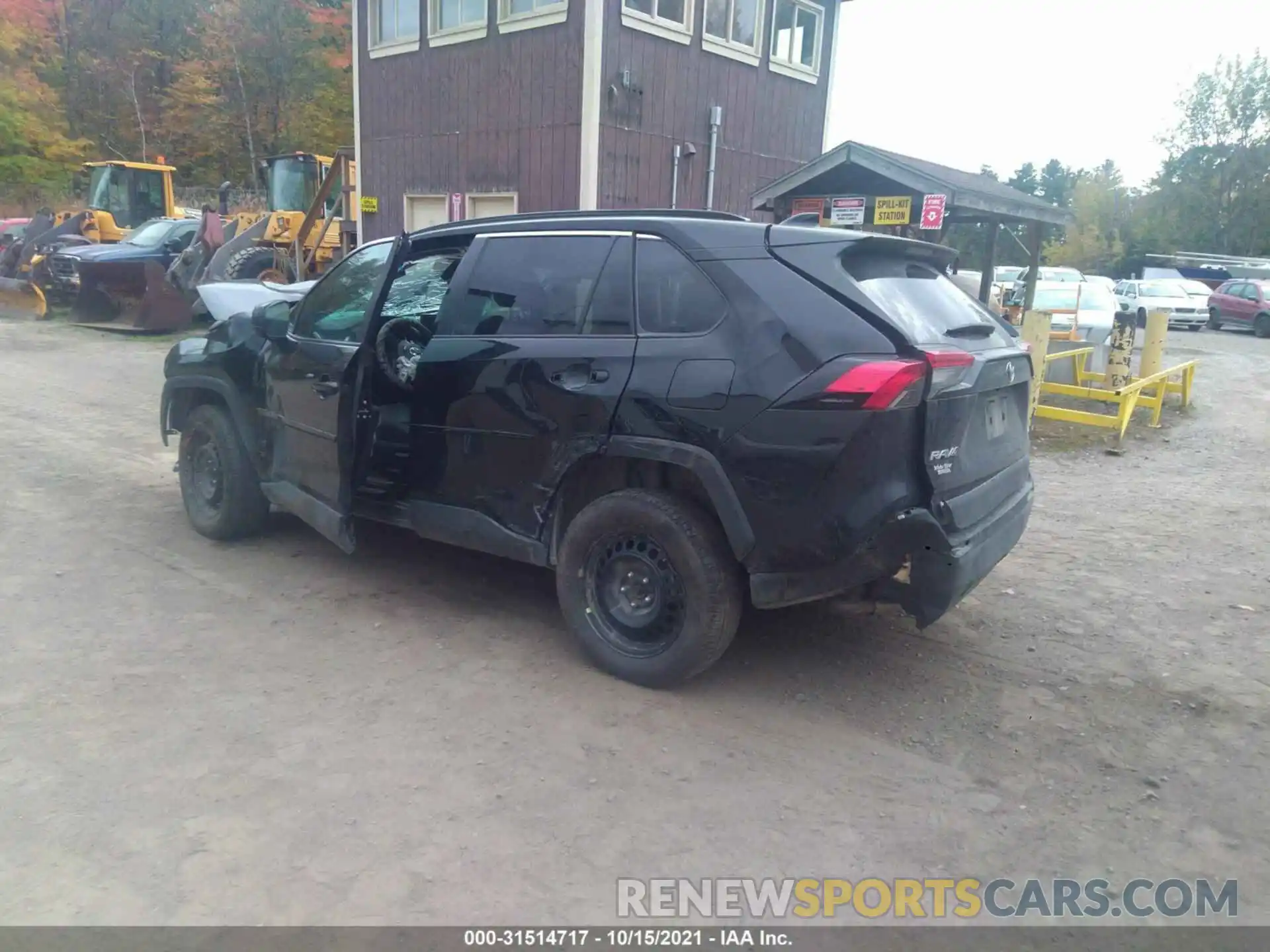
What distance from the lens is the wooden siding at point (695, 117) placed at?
12.8m

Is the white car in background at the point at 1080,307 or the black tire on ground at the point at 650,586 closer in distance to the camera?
the black tire on ground at the point at 650,586

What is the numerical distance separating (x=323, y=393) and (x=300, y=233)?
543 inches

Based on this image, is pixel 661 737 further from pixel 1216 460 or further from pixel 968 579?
pixel 1216 460

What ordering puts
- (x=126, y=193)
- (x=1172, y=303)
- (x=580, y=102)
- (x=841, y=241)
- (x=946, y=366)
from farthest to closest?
(x=1172, y=303)
(x=126, y=193)
(x=580, y=102)
(x=841, y=241)
(x=946, y=366)

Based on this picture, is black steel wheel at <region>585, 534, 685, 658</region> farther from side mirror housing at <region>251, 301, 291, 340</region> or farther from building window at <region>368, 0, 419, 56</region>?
building window at <region>368, 0, 419, 56</region>

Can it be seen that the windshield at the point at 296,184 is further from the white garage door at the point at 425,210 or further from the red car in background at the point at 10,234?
the red car in background at the point at 10,234

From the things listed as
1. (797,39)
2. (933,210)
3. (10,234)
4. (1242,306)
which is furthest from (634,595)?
(1242,306)

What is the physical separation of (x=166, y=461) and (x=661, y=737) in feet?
19.1

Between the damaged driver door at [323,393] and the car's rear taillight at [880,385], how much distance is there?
8.06 ft

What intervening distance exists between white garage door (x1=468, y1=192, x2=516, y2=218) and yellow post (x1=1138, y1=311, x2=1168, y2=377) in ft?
27.8

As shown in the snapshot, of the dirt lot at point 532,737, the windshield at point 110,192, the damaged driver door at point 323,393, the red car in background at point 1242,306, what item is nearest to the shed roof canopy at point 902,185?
the dirt lot at point 532,737

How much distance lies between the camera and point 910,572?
369 centimetres

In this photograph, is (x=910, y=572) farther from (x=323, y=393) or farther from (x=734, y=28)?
(x=734, y=28)

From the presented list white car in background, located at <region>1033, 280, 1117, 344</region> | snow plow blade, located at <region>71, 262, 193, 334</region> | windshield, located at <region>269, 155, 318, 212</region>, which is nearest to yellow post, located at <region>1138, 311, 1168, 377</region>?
white car in background, located at <region>1033, 280, 1117, 344</region>
